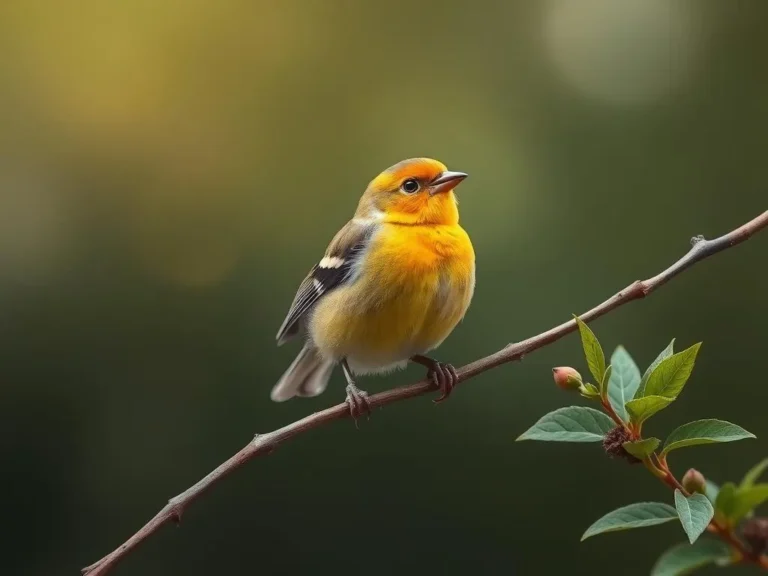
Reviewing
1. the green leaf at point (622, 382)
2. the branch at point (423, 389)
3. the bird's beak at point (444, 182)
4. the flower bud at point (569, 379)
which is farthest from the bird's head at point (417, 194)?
the flower bud at point (569, 379)

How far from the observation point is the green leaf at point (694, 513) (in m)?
0.88

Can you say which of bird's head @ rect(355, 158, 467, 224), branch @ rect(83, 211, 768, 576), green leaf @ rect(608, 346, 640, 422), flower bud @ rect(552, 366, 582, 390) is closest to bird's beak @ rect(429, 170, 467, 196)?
bird's head @ rect(355, 158, 467, 224)

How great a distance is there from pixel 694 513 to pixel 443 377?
1.00m

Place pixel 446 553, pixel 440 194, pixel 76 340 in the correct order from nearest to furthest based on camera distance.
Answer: pixel 440 194
pixel 446 553
pixel 76 340

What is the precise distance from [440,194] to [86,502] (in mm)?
2046

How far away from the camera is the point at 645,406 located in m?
1.04

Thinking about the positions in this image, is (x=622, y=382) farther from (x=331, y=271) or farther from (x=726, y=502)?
(x=331, y=271)

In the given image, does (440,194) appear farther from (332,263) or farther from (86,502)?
(86,502)

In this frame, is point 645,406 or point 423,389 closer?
point 645,406

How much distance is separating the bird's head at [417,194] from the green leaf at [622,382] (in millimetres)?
1018

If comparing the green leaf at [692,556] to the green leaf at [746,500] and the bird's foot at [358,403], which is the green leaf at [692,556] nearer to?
the green leaf at [746,500]

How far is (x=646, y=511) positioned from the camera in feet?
3.46

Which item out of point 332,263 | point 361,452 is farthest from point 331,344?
point 361,452

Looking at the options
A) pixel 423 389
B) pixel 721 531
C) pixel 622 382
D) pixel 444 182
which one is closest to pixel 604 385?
pixel 622 382
